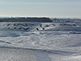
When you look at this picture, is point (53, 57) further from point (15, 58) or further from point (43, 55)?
point (15, 58)

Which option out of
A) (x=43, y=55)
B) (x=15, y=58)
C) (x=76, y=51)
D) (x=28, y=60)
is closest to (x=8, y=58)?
(x=15, y=58)

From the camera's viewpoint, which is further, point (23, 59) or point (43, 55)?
point (43, 55)

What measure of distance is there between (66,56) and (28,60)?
1.90 meters

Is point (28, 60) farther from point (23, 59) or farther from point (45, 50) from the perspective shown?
point (45, 50)

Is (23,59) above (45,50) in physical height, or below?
above

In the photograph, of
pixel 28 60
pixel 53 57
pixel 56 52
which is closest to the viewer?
pixel 28 60

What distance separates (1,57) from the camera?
9227 mm

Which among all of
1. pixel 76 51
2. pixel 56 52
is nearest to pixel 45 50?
pixel 56 52

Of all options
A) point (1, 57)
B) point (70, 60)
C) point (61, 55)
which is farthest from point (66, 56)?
point (1, 57)

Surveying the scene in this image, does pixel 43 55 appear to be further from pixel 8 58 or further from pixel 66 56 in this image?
pixel 8 58

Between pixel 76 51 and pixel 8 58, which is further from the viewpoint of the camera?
pixel 76 51

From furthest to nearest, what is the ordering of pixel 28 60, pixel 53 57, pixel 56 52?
1. pixel 56 52
2. pixel 53 57
3. pixel 28 60

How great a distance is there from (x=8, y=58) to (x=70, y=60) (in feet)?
7.29

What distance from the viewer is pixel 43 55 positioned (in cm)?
1010
